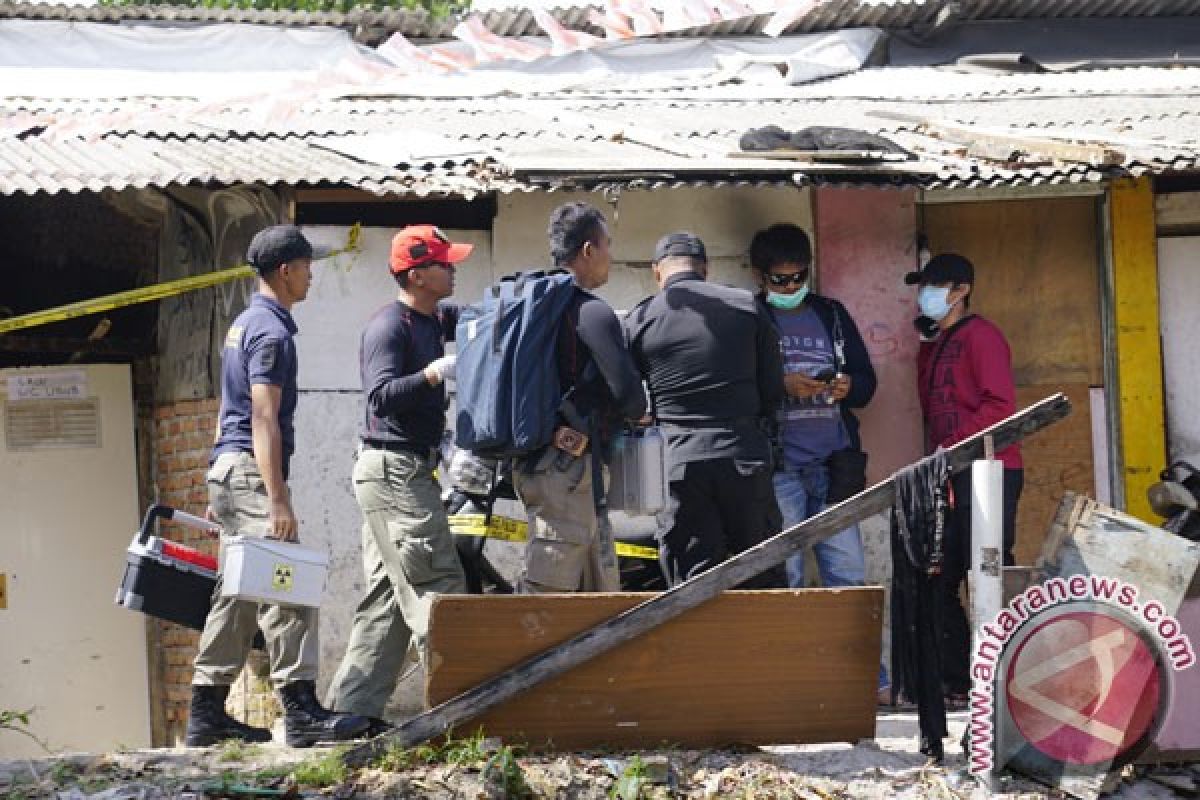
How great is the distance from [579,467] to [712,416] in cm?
84

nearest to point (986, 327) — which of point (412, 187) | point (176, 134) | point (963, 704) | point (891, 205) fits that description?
point (891, 205)

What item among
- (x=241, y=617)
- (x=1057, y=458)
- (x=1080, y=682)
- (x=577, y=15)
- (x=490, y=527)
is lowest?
(x=1080, y=682)

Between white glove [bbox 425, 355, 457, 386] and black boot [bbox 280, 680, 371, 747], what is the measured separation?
1197 mm

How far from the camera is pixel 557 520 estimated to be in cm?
689

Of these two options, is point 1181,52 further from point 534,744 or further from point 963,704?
point 534,744

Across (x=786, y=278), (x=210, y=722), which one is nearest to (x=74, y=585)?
(x=210, y=722)

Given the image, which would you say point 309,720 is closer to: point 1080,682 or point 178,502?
point 1080,682

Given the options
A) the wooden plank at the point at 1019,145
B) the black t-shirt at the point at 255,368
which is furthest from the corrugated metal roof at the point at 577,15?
the black t-shirt at the point at 255,368

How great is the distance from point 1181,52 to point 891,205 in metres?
3.45

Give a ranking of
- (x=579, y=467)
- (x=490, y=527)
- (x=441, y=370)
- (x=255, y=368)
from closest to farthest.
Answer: (x=579, y=467) < (x=441, y=370) < (x=255, y=368) < (x=490, y=527)

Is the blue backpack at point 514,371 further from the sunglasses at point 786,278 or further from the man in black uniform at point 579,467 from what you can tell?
the sunglasses at point 786,278

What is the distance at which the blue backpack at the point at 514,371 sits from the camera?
22.2 ft

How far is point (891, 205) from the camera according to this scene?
31.2 feet

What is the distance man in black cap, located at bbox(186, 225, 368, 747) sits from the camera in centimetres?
709
